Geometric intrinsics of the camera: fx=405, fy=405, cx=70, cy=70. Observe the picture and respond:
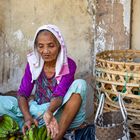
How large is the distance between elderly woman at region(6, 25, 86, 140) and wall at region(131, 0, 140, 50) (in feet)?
3.39

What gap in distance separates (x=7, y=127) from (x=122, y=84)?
1018mm

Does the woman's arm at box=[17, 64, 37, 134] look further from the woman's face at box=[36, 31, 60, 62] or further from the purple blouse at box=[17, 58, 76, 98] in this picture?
the woman's face at box=[36, 31, 60, 62]

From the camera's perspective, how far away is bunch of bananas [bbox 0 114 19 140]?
3.32 metres

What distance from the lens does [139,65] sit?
10.6ft

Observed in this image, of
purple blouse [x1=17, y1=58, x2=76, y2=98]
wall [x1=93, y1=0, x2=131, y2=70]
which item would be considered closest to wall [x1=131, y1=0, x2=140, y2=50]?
wall [x1=93, y1=0, x2=131, y2=70]

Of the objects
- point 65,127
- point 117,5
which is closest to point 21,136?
point 65,127

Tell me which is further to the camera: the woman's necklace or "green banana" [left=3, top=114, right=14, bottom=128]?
the woman's necklace

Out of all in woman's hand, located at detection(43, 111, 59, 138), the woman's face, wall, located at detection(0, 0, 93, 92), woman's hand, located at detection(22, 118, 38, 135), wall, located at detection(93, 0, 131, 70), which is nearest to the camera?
woman's hand, located at detection(43, 111, 59, 138)

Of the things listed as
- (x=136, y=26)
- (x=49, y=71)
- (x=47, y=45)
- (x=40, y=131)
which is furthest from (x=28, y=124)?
(x=136, y=26)

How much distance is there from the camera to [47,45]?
334cm

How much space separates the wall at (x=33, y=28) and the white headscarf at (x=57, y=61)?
2.95 ft

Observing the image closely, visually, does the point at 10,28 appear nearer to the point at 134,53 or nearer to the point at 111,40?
the point at 111,40

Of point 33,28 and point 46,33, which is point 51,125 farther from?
point 33,28

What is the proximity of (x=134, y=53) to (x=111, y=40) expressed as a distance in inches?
13.7
